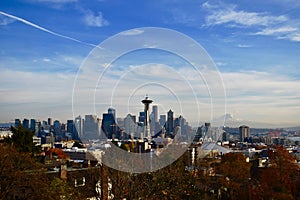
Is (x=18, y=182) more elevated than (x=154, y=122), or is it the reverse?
(x=154, y=122)

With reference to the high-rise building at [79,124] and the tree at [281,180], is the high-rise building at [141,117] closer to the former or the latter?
the high-rise building at [79,124]

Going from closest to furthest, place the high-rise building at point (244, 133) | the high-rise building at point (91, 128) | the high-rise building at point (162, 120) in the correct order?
1. the high-rise building at point (91, 128)
2. the high-rise building at point (162, 120)
3. the high-rise building at point (244, 133)

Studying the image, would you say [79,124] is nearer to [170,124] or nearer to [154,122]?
[154,122]

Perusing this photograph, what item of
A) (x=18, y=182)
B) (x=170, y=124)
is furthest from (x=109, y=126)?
(x=170, y=124)

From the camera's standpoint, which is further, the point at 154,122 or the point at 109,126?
the point at 154,122

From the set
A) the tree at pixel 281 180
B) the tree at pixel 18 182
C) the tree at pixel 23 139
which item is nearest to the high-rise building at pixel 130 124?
the tree at pixel 18 182

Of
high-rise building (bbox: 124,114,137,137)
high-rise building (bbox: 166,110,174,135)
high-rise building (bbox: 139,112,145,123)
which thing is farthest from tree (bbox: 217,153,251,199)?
high-rise building (bbox: 124,114,137,137)

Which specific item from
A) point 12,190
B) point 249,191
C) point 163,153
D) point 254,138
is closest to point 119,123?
point 12,190

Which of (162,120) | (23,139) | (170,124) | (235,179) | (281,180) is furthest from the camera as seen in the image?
(23,139)
